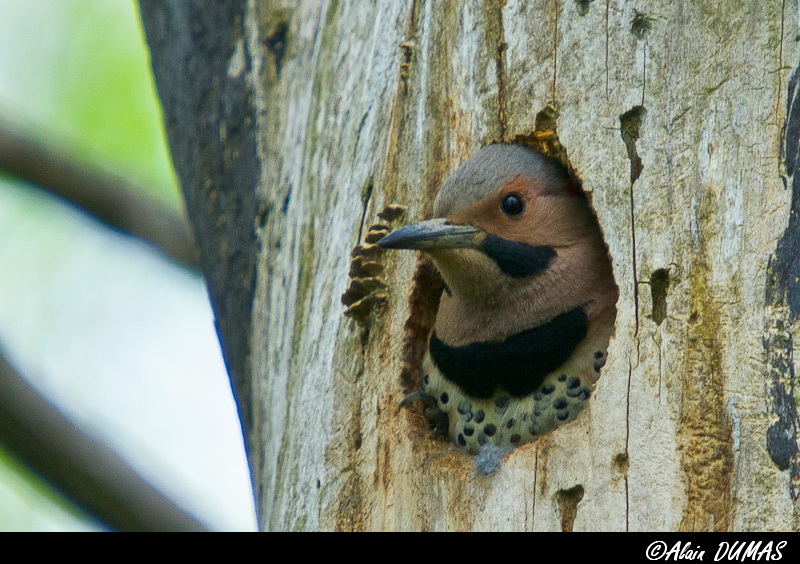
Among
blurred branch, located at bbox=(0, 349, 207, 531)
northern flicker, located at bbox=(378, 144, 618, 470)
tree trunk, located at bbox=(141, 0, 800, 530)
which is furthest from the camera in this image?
blurred branch, located at bbox=(0, 349, 207, 531)

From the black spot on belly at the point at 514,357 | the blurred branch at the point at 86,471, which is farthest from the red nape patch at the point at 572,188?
the blurred branch at the point at 86,471

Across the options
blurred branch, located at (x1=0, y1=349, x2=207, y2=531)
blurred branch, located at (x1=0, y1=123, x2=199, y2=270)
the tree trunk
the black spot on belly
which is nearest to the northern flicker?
the black spot on belly

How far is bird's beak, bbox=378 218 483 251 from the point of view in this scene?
3.61 meters

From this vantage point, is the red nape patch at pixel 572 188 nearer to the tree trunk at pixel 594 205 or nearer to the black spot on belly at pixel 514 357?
the tree trunk at pixel 594 205

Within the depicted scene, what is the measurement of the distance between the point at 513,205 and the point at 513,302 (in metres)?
0.39

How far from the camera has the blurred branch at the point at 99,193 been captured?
609cm

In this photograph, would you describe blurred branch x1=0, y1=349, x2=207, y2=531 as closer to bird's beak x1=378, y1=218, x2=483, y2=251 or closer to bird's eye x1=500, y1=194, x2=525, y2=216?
bird's beak x1=378, y1=218, x2=483, y2=251

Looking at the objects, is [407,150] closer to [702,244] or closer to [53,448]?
[702,244]

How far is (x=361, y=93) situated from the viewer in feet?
13.8

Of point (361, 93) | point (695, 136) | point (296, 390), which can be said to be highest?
point (361, 93)

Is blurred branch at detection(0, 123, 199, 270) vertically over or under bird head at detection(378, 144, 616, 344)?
over

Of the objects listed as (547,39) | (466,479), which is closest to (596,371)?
(466,479)

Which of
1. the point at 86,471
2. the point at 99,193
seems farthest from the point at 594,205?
the point at 99,193

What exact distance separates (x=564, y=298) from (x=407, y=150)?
33.7 inches
